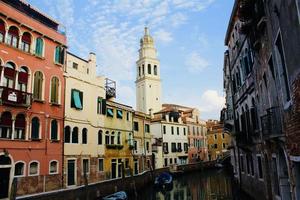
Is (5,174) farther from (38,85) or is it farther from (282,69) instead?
(282,69)

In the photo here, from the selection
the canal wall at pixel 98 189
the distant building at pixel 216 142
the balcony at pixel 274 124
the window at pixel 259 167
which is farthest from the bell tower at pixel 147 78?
the balcony at pixel 274 124

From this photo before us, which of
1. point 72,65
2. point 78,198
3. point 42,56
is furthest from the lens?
point 72,65

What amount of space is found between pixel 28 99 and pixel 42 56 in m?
3.27

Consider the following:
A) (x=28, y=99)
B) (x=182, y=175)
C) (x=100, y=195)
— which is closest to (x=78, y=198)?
(x=100, y=195)

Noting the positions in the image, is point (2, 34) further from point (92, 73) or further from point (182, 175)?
point (182, 175)

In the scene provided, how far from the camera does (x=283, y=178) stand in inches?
357

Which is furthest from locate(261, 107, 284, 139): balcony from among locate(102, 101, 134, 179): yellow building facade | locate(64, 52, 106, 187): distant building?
locate(102, 101, 134, 179): yellow building facade

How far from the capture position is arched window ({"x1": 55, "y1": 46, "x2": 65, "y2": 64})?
18.6 m

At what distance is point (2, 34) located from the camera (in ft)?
49.6

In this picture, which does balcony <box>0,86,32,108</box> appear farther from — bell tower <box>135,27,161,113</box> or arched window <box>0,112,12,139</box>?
bell tower <box>135,27,161,113</box>

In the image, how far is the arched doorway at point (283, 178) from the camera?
29.1ft

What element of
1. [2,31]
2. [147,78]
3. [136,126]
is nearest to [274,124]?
[2,31]

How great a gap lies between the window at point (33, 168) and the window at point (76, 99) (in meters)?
4.92

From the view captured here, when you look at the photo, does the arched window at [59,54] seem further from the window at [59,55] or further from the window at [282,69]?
the window at [282,69]
